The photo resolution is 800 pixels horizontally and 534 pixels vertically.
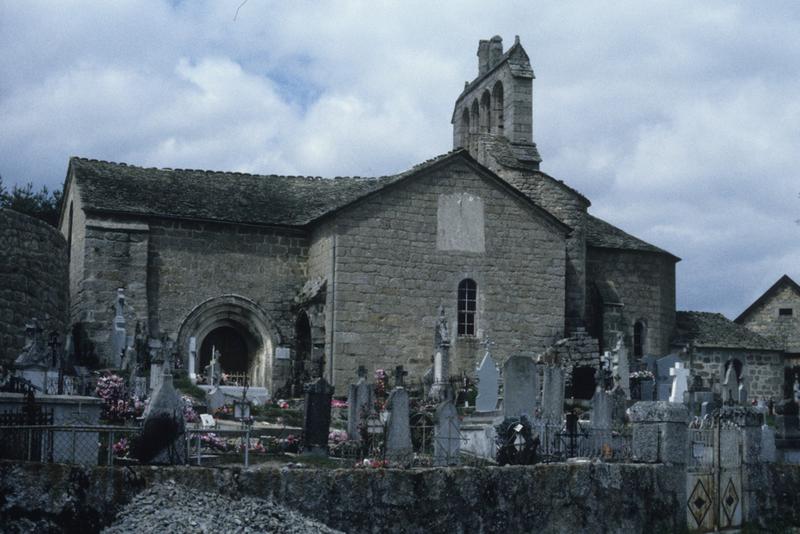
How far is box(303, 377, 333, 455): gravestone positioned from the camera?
19031 millimetres

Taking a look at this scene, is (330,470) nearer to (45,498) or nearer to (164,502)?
(164,502)

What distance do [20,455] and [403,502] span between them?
4025 mm

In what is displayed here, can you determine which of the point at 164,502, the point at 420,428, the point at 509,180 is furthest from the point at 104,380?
the point at 509,180

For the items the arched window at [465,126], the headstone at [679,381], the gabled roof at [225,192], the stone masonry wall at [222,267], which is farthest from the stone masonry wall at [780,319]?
the stone masonry wall at [222,267]

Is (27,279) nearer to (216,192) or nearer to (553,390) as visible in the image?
(216,192)

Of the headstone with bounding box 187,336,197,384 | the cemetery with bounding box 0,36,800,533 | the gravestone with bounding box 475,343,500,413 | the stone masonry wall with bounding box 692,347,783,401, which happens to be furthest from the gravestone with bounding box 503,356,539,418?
the stone masonry wall with bounding box 692,347,783,401

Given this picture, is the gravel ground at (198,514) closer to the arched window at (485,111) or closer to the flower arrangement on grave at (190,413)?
the flower arrangement on grave at (190,413)

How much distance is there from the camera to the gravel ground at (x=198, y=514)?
10328 mm

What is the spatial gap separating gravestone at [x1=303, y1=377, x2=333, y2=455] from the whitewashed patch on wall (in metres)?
13.1

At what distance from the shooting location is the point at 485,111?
3950 cm

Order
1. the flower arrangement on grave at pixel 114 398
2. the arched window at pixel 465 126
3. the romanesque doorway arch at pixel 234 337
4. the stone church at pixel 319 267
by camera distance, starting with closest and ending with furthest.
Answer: the flower arrangement on grave at pixel 114 398
the stone church at pixel 319 267
the romanesque doorway arch at pixel 234 337
the arched window at pixel 465 126

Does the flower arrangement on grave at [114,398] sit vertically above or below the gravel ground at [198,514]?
above

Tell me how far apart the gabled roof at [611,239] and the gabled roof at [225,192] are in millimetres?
3520

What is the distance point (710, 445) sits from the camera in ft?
50.5
